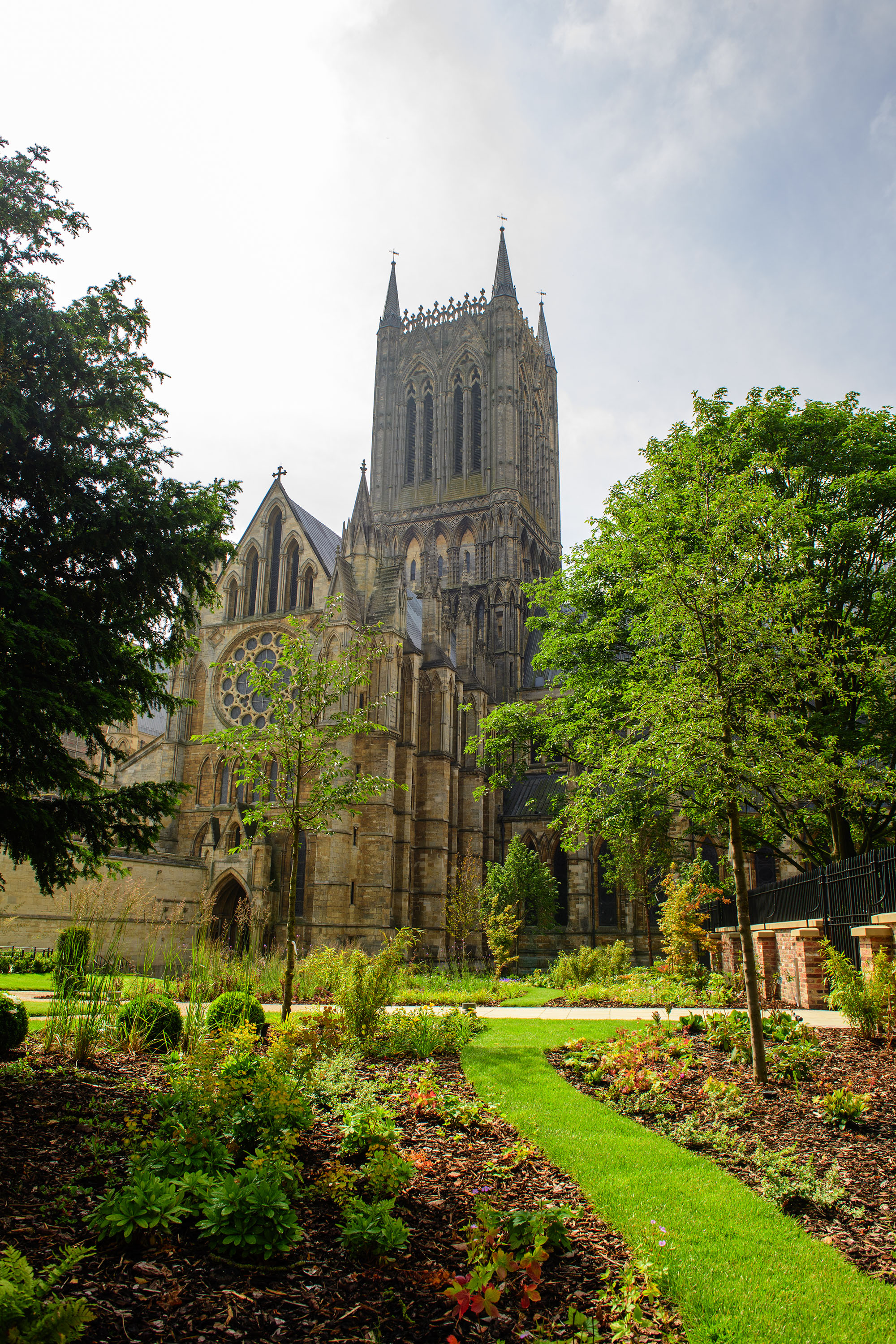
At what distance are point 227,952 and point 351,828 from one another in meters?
13.3

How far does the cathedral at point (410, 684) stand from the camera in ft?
89.5

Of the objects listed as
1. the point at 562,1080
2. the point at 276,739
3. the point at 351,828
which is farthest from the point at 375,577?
the point at 562,1080

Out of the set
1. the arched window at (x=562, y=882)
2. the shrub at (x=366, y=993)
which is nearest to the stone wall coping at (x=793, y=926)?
the shrub at (x=366, y=993)

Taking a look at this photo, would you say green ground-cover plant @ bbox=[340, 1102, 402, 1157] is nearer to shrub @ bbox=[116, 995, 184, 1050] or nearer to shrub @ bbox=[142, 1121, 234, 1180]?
shrub @ bbox=[142, 1121, 234, 1180]

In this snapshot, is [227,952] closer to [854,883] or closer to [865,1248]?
[854,883]

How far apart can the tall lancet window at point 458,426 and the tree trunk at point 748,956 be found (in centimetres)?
5000

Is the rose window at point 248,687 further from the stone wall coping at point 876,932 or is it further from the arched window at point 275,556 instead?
the stone wall coping at point 876,932

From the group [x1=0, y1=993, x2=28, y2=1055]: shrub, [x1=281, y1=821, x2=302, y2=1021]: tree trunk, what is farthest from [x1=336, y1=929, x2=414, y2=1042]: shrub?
[x1=0, y1=993, x2=28, y2=1055]: shrub

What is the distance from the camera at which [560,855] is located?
39438 millimetres

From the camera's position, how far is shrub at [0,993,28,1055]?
8.27 meters

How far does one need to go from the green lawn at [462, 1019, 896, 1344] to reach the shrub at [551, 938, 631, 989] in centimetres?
1500

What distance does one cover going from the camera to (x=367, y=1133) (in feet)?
18.5

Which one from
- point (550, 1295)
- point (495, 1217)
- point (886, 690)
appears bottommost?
point (550, 1295)

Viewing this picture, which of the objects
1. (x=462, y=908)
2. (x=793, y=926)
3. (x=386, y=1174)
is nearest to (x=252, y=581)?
(x=462, y=908)
